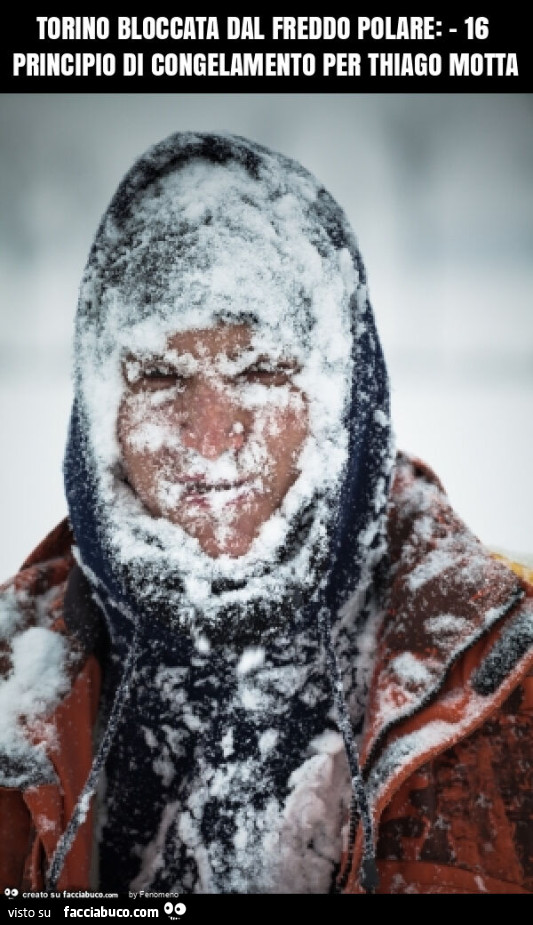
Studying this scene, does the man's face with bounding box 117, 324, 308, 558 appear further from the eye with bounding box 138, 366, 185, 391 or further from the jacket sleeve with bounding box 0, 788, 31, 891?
the jacket sleeve with bounding box 0, 788, 31, 891

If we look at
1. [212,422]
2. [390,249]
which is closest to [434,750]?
[212,422]

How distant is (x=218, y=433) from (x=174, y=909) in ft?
2.77

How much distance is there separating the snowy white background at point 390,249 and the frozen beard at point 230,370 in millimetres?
223

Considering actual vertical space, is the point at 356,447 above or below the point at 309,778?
above

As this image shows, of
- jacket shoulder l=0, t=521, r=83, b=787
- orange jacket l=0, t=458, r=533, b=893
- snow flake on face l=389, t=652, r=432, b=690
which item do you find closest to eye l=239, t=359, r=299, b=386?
orange jacket l=0, t=458, r=533, b=893

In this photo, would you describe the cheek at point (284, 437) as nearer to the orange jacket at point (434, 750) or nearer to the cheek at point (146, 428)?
the cheek at point (146, 428)

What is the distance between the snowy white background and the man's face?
0.37 m

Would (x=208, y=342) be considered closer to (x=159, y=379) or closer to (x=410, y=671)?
(x=159, y=379)

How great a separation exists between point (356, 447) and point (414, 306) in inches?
103

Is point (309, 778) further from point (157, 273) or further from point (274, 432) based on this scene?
point (157, 273)

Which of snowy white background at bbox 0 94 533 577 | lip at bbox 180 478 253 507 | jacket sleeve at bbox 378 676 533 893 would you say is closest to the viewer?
jacket sleeve at bbox 378 676 533 893

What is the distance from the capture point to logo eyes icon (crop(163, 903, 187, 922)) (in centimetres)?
91

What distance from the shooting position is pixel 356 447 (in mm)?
1096
